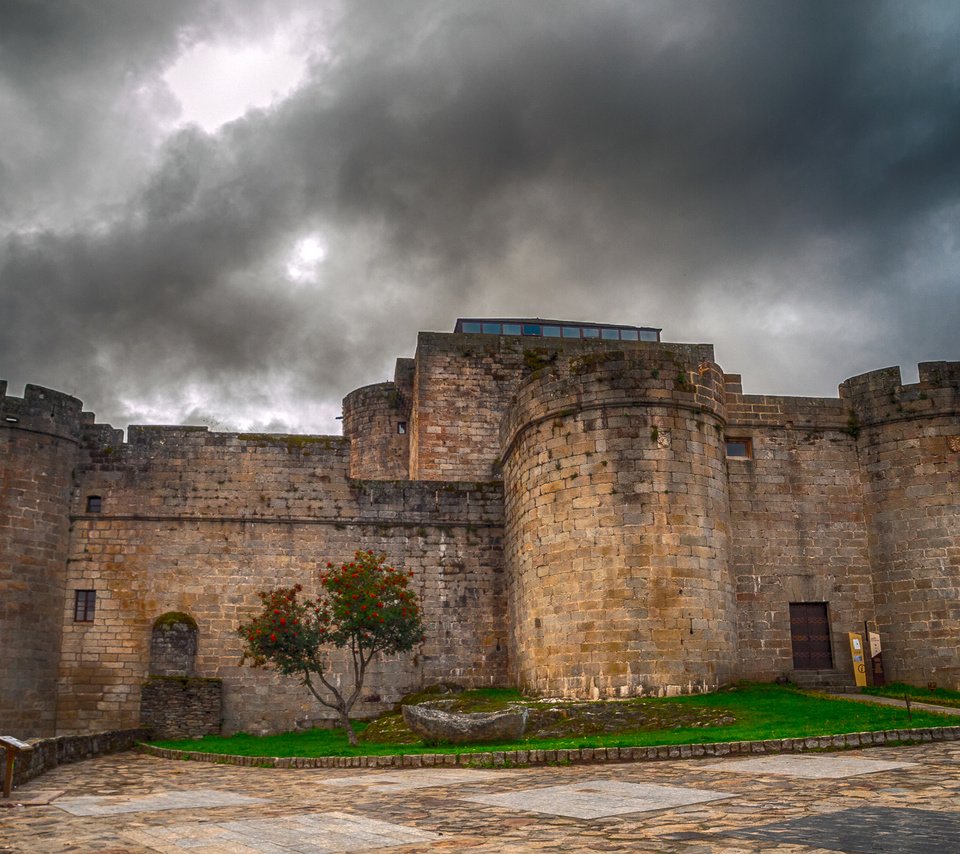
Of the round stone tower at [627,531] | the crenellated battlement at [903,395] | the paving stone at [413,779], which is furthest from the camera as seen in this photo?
the crenellated battlement at [903,395]

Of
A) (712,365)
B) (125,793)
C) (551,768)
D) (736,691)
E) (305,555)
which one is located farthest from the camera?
(305,555)

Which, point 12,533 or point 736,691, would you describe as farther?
point 12,533

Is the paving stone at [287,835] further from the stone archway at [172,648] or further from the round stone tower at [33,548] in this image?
the round stone tower at [33,548]

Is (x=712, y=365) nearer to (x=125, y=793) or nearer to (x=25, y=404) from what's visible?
(x=125, y=793)

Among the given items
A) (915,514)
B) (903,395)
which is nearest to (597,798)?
(915,514)

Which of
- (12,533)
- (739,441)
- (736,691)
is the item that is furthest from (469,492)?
(12,533)

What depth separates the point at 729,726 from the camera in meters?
14.7

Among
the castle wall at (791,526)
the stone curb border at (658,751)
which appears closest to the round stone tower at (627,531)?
the castle wall at (791,526)

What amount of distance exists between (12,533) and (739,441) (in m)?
16.9

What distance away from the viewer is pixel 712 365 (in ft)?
65.7

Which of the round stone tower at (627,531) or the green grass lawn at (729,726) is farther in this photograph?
the round stone tower at (627,531)

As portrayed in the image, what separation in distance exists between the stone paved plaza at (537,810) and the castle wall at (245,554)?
9.34 m

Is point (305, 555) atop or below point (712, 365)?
below

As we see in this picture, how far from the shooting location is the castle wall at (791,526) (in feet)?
66.2
